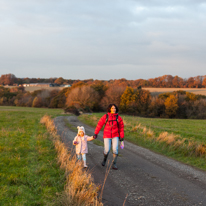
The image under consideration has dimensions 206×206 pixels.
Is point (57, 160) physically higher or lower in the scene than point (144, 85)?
lower

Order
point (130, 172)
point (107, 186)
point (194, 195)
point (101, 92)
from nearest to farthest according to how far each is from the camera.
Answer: point (194, 195) → point (107, 186) → point (130, 172) → point (101, 92)

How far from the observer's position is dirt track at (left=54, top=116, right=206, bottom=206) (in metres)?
5.16

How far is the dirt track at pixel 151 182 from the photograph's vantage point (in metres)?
5.16

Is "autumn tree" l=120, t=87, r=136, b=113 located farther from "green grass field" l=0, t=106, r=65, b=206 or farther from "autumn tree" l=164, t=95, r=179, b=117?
"green grass field" l=0, t=106, r=65, b=206

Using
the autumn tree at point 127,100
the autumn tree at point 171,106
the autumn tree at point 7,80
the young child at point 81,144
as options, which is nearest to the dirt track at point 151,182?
the young child at point 81,144

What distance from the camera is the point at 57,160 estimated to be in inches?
311

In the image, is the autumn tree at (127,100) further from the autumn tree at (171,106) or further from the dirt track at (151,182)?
the dirt track at (151,182)

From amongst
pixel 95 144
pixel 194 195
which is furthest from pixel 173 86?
pixel 194 195

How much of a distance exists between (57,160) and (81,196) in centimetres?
366

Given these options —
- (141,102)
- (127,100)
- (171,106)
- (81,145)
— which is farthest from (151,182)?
(141,102)

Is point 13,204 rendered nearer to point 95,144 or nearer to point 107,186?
point 107,186

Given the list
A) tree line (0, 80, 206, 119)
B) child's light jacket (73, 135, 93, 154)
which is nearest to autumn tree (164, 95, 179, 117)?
tree line (0, 80, 206, 119)

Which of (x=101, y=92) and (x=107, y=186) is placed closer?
(x=107, y=186)

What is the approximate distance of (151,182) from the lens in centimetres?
637
